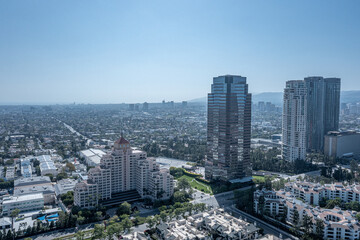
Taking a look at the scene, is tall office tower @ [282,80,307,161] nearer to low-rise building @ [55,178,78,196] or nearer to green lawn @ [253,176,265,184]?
green lawn @ [253,176,265,184]

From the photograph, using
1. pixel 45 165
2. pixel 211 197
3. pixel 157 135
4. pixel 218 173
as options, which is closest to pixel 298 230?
pixel 211 197

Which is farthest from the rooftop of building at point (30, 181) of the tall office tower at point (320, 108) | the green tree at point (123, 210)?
the tall office tower at point (320, 108)

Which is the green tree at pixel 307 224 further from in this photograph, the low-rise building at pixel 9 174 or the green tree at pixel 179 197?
the low-rise building at pixel 9 174

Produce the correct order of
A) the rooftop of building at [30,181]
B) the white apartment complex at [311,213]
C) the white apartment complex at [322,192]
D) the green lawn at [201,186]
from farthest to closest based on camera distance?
Answer: the green lawn at [201,186]
the rooftop of building at [30,181]
the white apartment complex at [322,192]
the white apartment complex at [311,213]

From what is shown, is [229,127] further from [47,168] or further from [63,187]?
[47,168]

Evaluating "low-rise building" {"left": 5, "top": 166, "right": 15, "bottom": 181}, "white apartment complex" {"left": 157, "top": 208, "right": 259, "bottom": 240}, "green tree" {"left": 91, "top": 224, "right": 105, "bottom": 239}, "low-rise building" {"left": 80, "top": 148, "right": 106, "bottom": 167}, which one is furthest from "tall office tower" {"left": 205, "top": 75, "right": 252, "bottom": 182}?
"low-rise building" {"left": 5, "top": 166, "right": 15, "bottom": 181}

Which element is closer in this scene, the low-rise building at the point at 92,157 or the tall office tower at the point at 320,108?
the low-rise building at the point at 92,157
